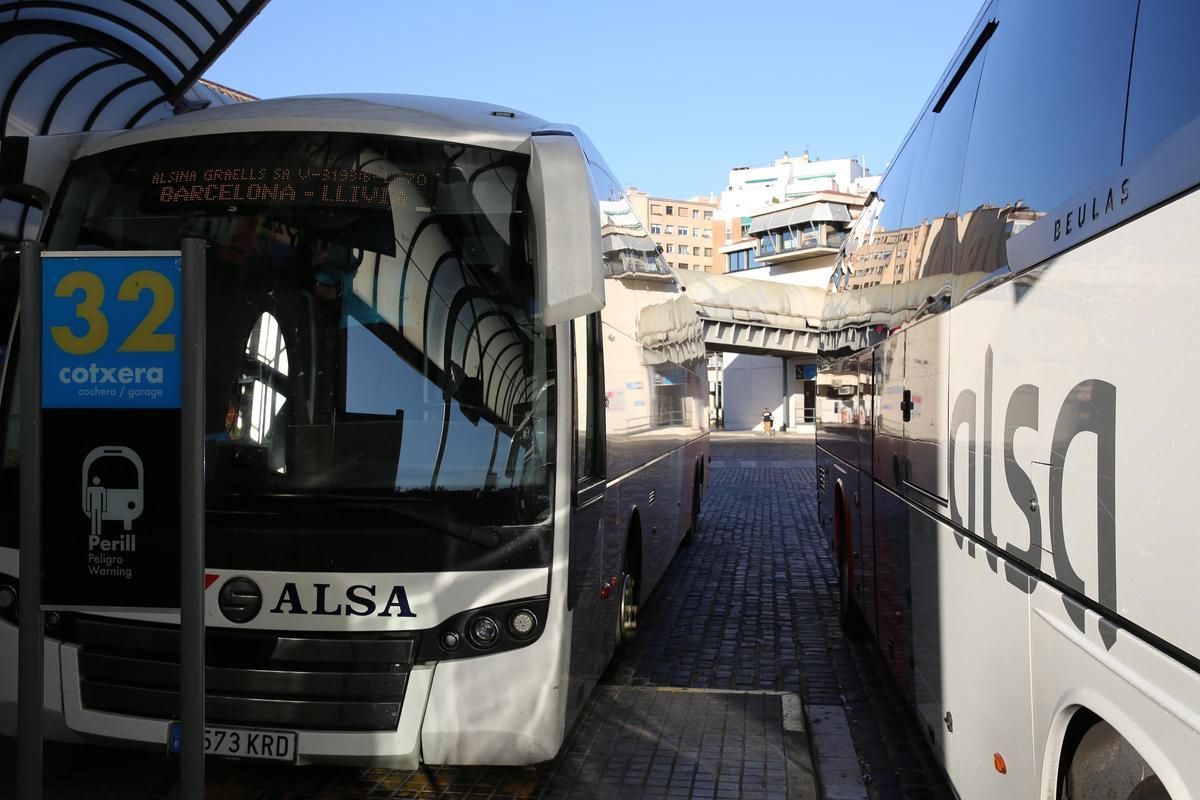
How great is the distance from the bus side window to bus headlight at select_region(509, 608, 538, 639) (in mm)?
713

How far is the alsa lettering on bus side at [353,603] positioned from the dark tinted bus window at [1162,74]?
316 centimetres

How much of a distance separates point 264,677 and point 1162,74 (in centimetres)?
382

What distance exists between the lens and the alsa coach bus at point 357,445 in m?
4.59

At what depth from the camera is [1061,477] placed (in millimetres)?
2902

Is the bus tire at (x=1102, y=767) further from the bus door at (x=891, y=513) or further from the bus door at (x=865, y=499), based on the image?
the bus door at (x=865, y=499)

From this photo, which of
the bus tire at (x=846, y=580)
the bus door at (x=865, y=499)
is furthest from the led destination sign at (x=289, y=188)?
the bus tire at (x=846, y=580)

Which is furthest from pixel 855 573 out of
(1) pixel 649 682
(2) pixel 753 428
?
(2) pixel 753 428

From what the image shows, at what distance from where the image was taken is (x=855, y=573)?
336 inches

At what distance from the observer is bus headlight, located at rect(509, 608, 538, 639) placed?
468cm

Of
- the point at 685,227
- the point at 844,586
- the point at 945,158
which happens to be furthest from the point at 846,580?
the point at 685,227

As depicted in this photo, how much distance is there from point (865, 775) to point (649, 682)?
87.5 inches

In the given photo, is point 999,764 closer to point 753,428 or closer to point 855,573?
point 855,573

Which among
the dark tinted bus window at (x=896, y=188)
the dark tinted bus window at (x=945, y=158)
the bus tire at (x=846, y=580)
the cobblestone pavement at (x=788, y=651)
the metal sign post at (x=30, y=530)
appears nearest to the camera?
the metal sign post at (x=30, y=530)

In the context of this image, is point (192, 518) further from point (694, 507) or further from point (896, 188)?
point (694, 507)
